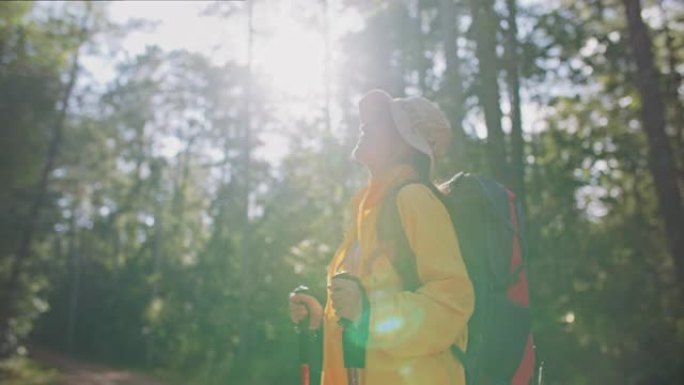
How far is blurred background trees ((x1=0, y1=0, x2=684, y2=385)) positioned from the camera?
44.3 feet

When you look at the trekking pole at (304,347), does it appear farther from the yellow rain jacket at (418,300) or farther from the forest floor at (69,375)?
the forest floor at (69,375)

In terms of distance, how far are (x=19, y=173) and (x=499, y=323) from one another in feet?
86.4

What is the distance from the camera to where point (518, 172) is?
12.4 m

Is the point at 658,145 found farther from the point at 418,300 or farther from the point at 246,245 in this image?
the point at 246,245

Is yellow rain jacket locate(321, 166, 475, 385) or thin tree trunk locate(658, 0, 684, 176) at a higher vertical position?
thin tree trunk locate(658, 0, 684, 176)

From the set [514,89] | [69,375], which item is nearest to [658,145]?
[514,89]

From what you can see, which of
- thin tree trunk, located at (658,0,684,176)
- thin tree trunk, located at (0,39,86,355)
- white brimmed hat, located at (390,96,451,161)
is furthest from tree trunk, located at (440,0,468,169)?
thin tree trunk, located at (0,39,86,355)

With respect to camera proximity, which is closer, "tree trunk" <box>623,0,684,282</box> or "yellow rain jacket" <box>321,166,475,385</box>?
"yellow rain jacket" <box>321,166,475,385</box>

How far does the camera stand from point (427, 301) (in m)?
2.17

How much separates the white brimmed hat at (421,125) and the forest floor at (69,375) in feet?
84.5

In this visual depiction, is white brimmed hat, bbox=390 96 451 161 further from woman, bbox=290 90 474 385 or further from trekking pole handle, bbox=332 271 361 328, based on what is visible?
trekking pole handle, bbox=332 271 361 328

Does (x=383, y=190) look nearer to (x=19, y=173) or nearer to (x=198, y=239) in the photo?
(x=19, y=173)

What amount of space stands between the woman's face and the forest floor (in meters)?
25.8

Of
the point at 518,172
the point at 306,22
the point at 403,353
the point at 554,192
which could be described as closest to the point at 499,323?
the point at 403,353
